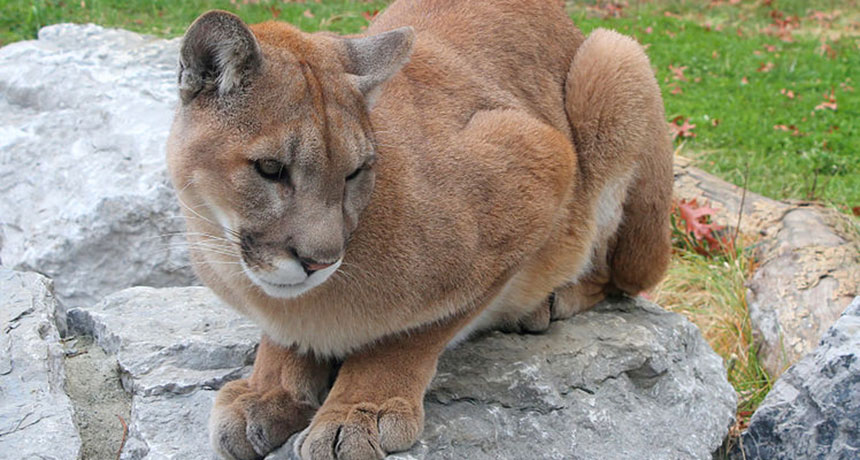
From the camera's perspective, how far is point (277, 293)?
9.71 feet

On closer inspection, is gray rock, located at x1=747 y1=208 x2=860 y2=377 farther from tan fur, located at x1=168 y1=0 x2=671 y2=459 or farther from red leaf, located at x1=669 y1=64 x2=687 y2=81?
red leaf, located at x1=669 y1=64 x2=687 y2=81

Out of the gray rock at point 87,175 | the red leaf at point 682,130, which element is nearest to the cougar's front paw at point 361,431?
the gray rock at point 87,175

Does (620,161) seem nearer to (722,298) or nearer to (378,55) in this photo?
(378,55)

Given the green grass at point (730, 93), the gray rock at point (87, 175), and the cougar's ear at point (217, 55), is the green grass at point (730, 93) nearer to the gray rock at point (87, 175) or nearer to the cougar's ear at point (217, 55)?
the gray rock at point (87, 175)

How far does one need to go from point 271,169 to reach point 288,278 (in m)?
0.34

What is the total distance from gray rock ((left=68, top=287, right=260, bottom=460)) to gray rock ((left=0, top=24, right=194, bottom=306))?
16.6 inches

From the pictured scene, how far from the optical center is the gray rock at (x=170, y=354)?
360 cm

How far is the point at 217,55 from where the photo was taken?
287cm

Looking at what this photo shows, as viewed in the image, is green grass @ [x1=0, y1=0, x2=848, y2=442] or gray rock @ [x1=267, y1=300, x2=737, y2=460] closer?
gray rock @ [x1=267, y1=300, x2=737, y2=460]

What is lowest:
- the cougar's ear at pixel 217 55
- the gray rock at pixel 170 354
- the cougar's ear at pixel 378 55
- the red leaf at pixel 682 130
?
the red leaf at pixel 682 130

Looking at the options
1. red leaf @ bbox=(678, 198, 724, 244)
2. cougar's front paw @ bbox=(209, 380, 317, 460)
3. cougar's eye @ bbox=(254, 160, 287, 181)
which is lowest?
red leaf @ bbox=(678, 198, 724, 244)

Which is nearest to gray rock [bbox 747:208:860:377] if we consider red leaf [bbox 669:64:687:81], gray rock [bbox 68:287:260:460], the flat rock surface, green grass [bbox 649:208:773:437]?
green grass [bbox 649:208:773:437]

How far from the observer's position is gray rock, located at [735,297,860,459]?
357 cm

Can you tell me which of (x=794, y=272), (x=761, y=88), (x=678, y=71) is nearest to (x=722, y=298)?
(x=794, y=272)
